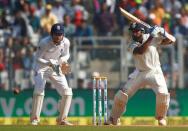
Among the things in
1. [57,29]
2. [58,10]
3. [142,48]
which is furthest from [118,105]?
[58,10]

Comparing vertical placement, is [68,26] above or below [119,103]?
above

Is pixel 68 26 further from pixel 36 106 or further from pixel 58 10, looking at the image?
pixel 36 106

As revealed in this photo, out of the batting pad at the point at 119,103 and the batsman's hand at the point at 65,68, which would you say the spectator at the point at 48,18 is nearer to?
the batsman's hand at the point at 65,68

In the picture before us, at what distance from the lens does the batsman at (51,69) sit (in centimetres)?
1464

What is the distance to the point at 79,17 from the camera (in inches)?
822

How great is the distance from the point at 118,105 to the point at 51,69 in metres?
1.39

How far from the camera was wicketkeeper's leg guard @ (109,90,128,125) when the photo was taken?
14.2 meters

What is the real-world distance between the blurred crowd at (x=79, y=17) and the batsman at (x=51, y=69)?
14.5ft

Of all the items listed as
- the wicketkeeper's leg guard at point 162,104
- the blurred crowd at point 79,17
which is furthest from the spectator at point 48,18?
the wicketkeeper's leg guard at point 162,104

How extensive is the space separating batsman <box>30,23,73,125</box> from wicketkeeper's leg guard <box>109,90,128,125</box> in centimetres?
84

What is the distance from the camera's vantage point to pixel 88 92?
18703 mm

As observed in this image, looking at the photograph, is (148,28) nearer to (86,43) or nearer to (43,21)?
(86,43)

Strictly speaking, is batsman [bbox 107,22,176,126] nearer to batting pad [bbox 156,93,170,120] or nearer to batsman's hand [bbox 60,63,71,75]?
batting pad [bbox 156,93,170,120]

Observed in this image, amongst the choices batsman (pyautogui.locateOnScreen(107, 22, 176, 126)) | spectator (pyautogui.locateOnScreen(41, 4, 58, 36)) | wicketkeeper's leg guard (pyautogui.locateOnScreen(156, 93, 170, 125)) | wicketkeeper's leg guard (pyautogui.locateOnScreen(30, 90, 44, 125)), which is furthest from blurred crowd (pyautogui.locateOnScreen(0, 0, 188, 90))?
wicketkeeper's leg guard (pyautogui.locateOnScreen(156, 93, 170, 125))
